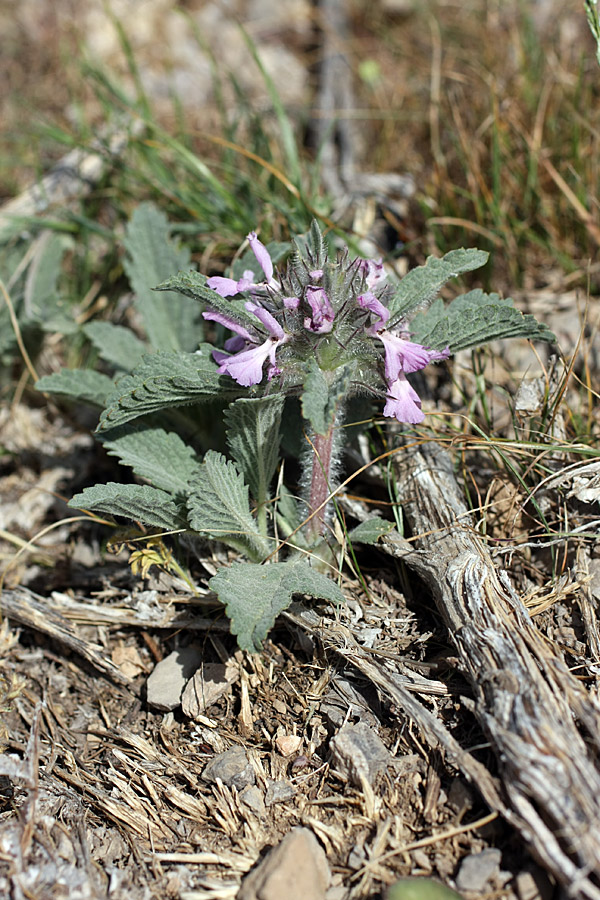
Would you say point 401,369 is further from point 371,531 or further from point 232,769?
point 232,769

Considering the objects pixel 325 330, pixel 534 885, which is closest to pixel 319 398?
pixel 325 330

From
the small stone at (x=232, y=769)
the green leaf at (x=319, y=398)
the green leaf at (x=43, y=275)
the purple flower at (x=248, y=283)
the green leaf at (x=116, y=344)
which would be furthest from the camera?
the green leaf at (x=43, y=275)

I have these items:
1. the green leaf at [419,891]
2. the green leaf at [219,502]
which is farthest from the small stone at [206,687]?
the green leaf at [419,891]

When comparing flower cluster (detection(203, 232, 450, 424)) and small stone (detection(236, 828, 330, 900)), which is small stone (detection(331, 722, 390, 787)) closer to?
small stone (detection(236, 828, 330, 900))


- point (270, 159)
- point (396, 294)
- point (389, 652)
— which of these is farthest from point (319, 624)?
point (270, 159)

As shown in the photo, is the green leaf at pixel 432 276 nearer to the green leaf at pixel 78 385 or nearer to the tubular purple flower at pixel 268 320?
the tubular purple flower at pixel 268 320

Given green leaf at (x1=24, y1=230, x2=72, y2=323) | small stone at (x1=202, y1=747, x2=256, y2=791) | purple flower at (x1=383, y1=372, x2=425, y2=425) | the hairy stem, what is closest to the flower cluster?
purple flower at (x1=383, y1=372, x2=425, y2=425)
